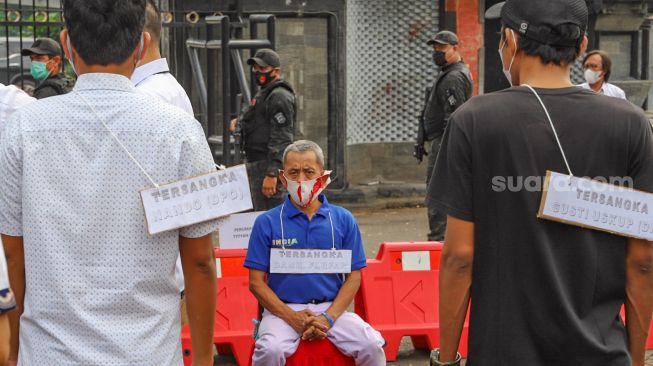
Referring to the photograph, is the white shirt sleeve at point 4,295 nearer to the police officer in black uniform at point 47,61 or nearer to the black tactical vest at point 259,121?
the black tactical vest at point 259,121

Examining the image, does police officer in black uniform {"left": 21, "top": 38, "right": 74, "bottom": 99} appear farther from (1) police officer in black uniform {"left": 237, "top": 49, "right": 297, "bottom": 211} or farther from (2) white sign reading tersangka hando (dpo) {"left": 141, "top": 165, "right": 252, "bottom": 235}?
(2) white sign reading tersangka hando (dpo) {"left": 141, "top": 165, "right": 252, "bottom": 235}

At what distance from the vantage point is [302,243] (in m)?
5.78

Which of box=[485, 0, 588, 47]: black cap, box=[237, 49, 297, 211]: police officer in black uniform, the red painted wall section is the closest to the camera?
box=[485, 0, 588, 47]: black cap

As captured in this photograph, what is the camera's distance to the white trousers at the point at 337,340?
5582 mm

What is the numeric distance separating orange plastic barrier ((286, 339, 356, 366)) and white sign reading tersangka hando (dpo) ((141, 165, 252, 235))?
236 cm

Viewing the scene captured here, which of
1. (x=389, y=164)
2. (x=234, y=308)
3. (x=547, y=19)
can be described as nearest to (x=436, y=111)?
(x=389, y=164)

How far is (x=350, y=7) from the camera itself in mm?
13656

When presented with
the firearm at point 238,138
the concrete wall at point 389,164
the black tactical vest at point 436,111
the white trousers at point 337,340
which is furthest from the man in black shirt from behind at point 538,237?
the concrete wall at point 389,164

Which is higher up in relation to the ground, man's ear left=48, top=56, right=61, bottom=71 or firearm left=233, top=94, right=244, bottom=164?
man's ear left=48, top=56, right=61, bottom=71

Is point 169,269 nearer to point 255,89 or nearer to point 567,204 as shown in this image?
point 567,204

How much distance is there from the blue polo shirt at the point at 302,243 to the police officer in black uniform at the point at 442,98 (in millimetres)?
→ 4377

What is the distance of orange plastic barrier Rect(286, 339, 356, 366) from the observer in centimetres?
568

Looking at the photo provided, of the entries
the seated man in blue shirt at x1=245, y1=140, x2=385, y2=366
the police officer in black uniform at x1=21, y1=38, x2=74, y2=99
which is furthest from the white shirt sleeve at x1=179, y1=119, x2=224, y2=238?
the police officer in black uniform at x1=21, y1=38, x2=74, y2=99

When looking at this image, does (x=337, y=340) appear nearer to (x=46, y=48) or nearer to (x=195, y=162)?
(x=195, y=162)
